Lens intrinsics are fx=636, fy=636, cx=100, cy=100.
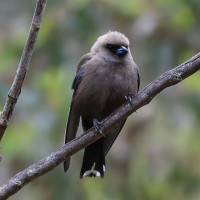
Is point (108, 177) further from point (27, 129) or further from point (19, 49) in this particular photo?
point (19, 49)

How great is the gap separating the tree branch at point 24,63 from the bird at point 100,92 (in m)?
1.09

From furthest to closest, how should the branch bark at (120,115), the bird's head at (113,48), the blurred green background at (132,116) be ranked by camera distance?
1. the blurred green background at (132,116)
2. the bird's head at (113,48)
3. the branch bark at (120,115)

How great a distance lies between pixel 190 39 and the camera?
665cm

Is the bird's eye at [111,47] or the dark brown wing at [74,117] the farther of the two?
the bird's eye at [111,47]

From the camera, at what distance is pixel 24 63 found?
3.91 m

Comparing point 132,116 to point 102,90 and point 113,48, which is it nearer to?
point 113,48

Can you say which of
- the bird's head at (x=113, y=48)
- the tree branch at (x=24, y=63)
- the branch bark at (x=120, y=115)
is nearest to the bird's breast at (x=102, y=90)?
the bird's head at (x=113, y=48)

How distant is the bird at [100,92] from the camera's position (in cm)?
518

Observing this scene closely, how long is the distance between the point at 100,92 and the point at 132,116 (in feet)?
4.79

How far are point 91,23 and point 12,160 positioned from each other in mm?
1626

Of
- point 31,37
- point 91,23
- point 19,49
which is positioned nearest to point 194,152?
point 91,23

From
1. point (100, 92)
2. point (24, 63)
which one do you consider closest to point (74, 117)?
point (100, 92)

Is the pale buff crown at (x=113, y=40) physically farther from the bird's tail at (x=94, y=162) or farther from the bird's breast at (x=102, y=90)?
the bird's tail at (x=94, y=162)

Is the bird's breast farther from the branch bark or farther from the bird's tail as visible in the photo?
the branch bark
